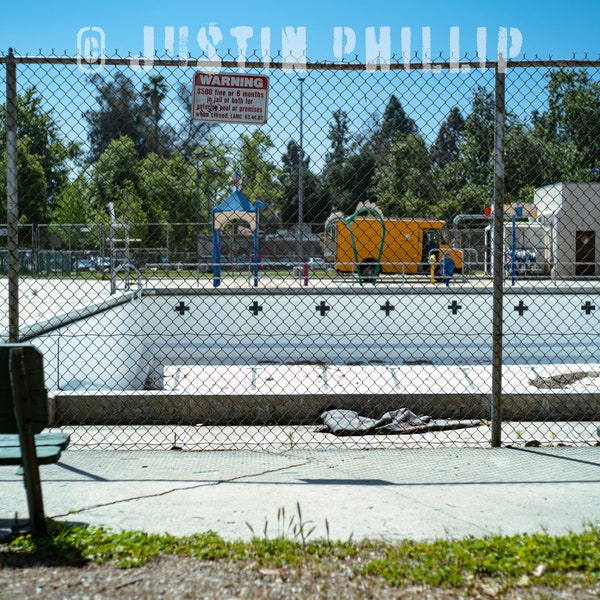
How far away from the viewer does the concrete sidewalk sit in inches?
140

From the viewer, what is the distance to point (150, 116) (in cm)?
607

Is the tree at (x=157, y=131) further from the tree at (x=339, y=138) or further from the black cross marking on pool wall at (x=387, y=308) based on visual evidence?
the black cross marking on pool wall at (x=387, y=308)

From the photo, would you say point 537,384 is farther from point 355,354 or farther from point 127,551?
point 127,551

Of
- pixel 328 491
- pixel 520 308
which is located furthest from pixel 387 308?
pixel 328 491

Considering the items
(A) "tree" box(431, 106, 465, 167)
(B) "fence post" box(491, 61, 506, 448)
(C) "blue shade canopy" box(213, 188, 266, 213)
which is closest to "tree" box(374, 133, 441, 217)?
(A) "tree" box(431, 106, 465, 167)

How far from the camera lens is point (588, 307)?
54.5ft

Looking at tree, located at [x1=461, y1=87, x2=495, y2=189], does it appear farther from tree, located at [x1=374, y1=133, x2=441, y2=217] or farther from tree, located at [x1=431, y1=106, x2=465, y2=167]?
tree, located at [x1=374, y1=133, x2=441, y2=217]

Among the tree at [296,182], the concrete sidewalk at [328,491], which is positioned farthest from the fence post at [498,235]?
the tree at [296,182]

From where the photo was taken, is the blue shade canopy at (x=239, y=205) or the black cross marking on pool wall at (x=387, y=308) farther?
the black cross marking on pool wall at (x=387, y=308)

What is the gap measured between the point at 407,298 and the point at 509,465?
483 inches

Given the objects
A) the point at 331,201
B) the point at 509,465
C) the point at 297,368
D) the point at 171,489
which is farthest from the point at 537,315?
the point at 171,489

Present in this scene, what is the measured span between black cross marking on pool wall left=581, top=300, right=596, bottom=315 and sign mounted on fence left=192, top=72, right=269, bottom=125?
527 inches

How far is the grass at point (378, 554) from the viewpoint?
2922 millimetres

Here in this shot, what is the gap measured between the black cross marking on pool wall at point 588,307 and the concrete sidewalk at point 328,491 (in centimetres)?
1236
